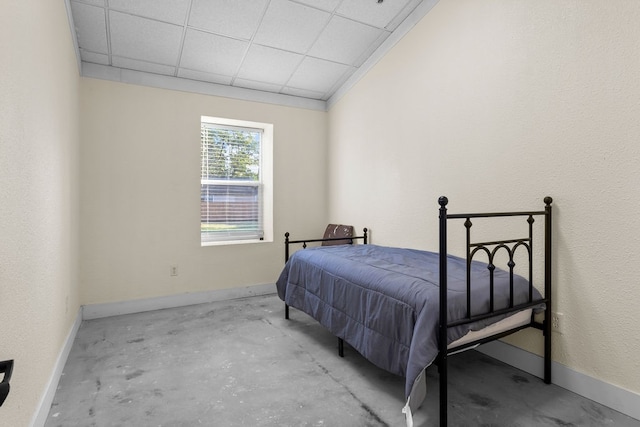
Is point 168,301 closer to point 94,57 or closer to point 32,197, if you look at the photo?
point 32,197

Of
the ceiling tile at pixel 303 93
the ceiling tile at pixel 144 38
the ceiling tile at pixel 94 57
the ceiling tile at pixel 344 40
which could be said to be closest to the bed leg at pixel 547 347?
the ceiling tile at pixel 344 40

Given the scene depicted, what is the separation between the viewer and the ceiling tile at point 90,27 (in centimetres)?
240

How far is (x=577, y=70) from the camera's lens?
167 cm

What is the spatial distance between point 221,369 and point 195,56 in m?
2.74

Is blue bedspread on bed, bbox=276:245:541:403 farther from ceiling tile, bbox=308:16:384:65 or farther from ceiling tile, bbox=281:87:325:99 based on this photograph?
ceiling tile, bbox=281:87:325:99

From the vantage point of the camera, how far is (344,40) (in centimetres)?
296

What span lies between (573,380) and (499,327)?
49 cm

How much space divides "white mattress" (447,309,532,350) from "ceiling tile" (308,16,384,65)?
2541 mm

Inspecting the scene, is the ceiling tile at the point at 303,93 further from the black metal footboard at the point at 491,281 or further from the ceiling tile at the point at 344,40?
the black metal footboard at the point at 491,281

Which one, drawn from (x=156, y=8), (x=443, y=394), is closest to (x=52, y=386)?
(x=443, y=394)

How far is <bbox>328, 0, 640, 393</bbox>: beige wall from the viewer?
151 centimetres

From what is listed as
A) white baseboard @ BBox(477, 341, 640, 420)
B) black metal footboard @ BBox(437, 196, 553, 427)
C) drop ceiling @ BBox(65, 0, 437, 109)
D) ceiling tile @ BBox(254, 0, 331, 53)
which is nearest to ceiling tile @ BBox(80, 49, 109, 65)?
drop ceiling @ BBox(65, 0, 437, 109)

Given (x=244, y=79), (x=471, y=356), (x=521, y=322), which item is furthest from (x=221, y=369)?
(x=244, y=79)

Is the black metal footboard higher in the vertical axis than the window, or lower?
lower
